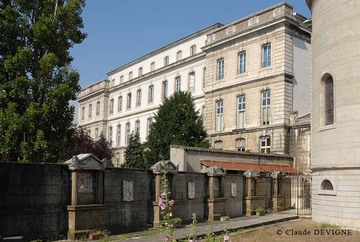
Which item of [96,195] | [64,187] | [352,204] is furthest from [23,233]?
[352,204]

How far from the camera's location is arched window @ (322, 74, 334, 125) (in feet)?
57.2

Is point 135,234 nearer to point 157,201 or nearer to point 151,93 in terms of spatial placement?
point 157,201

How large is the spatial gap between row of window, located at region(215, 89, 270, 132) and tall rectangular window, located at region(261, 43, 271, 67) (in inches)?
83.9

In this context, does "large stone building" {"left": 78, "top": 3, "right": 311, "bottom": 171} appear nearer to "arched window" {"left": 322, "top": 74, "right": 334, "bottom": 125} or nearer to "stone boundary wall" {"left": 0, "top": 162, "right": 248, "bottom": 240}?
"arched window" {"left": 322, "top": 74, "right": 334, "bottom": 125}

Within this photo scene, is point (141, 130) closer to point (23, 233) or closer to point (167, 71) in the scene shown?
point (167, 71)

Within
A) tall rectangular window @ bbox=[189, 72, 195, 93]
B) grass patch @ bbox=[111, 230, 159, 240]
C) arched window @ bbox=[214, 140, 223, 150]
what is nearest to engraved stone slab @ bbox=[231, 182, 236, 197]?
grass patch @ bbox=[111, 230, 159, 240]

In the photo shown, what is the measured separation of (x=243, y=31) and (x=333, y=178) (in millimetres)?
20505

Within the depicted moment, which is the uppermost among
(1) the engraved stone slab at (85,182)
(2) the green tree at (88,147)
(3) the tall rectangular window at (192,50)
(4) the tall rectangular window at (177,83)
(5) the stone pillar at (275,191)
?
(3) the tall rectangular window at (192,50)

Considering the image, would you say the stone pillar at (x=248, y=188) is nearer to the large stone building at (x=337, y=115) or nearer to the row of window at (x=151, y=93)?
the large stone building at (x=337, y=115)

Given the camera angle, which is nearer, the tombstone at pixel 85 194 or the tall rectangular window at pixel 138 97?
the tombstone at pixel 85 194

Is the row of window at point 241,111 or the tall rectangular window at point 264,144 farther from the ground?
the row of window at point 241,111

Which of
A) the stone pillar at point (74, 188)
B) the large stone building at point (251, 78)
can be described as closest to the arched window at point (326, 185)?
the stone pillar at point (74, 188)

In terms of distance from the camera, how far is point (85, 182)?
12.5 m

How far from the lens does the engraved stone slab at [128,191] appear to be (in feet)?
45.6
